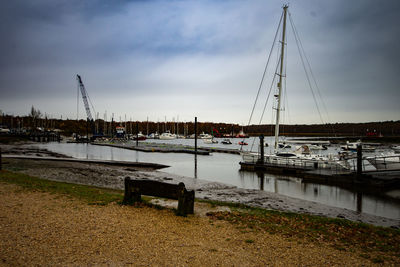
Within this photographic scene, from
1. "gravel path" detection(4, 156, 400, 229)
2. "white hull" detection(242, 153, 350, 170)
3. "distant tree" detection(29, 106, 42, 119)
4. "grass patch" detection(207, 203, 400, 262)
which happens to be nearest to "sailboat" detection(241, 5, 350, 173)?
"white hull" detection(242, 153, 350, 170)

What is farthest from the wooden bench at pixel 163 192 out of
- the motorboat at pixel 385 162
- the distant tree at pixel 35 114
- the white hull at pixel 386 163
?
the distant tree at pixel 35 114

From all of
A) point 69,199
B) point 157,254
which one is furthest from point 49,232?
point 69,199

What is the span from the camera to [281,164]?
2941 centimetres

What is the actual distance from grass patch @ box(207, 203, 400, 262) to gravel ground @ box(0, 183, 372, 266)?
19.1 inches

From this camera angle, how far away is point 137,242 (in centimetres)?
607

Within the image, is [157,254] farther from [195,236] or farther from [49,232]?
[49,232]

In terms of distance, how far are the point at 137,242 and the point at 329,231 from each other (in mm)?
5718

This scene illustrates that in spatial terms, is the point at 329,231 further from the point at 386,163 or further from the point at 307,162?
the point at 307,162

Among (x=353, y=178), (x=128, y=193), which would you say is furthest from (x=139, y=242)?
(x=353, y=178)

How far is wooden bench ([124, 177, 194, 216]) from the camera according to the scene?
8.38 metres

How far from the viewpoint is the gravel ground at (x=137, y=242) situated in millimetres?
5223

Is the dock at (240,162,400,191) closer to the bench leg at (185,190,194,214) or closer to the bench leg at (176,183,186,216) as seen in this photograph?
the bench leg at (185,190,194,214)

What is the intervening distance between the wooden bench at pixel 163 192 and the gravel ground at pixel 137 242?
0.39 meters

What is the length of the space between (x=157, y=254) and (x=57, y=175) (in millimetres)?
16877
